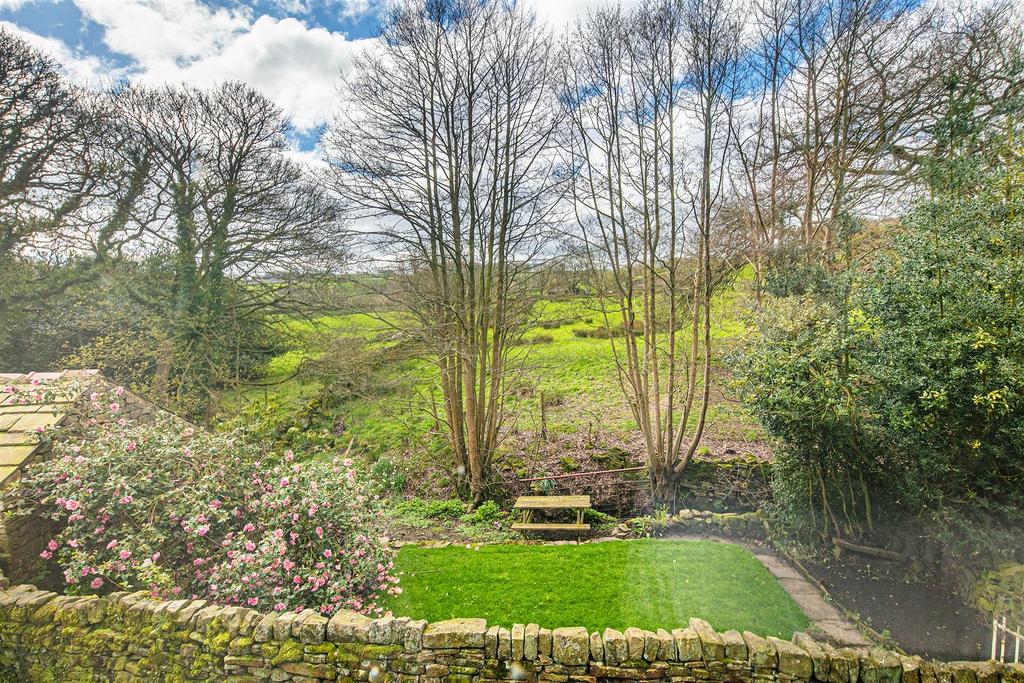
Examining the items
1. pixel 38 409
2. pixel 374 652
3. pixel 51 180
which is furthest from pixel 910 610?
pixel 51 180

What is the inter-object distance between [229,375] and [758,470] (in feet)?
32.3

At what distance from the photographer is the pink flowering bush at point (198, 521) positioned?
357 cm

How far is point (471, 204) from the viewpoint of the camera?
7316 millimetres

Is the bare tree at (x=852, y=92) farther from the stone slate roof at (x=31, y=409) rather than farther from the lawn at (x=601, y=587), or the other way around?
the stone slate roof at (x=31, y=409)

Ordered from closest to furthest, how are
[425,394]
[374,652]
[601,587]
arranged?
Result: 1. [374,652]
2. [601,587]
3. [425,394]

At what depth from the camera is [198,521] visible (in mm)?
3680

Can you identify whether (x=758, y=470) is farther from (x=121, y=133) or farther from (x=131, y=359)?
(x=121, y=133)

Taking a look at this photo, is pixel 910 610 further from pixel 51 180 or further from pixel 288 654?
pixel 51 180

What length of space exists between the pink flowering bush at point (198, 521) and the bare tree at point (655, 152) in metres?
4.82

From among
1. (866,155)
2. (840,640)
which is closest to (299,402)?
(840,640)

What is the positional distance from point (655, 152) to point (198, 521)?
7411 mm

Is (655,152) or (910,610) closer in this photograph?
(910,610)

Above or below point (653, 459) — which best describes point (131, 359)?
above

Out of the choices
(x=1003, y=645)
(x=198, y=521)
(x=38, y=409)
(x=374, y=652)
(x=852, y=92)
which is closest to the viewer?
(x=374, y=652)
